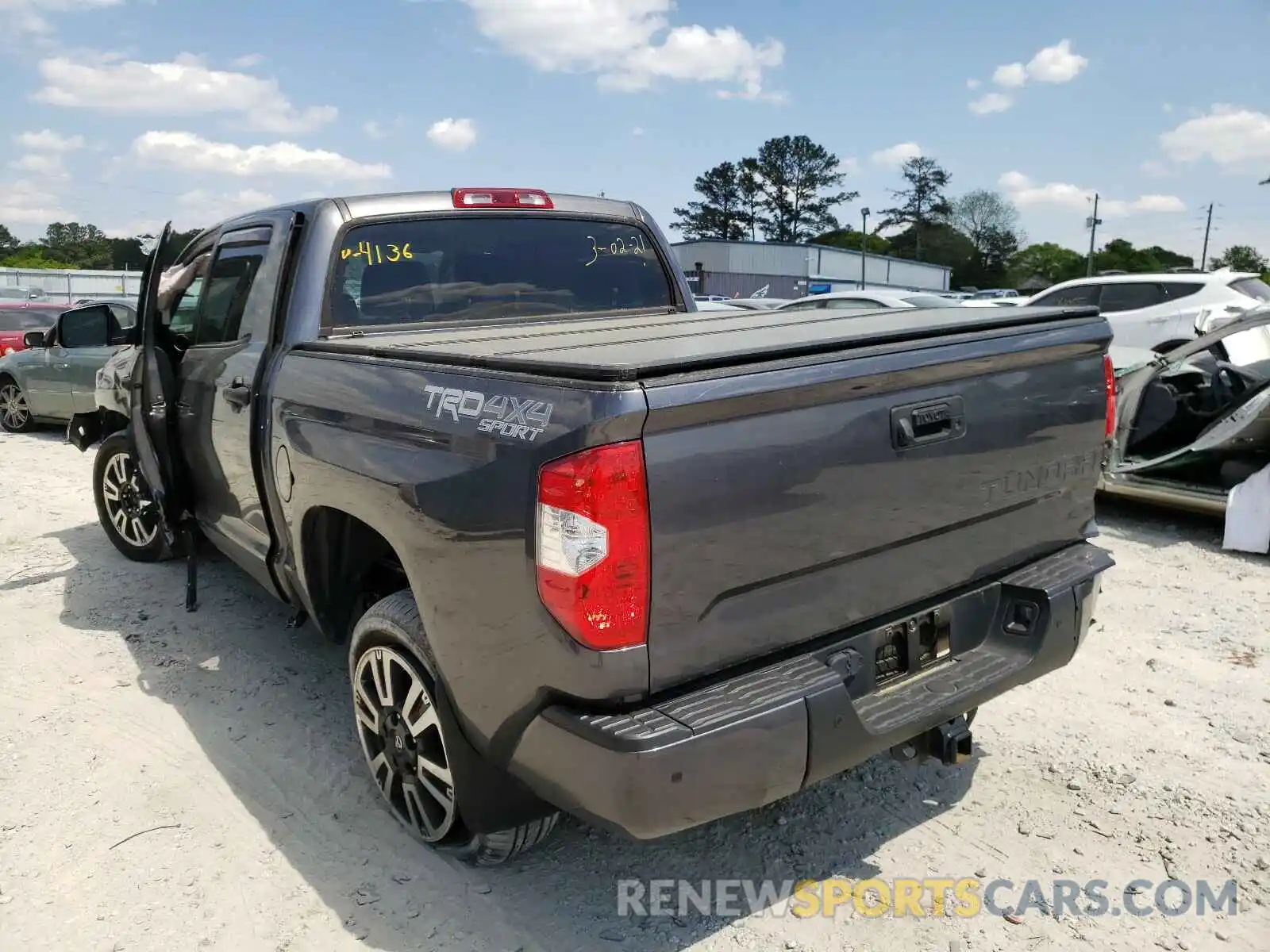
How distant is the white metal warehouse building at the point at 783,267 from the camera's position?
2463 inches

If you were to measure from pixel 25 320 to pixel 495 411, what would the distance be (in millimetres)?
14592

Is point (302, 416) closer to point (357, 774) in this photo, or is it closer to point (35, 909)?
point (357, 774)

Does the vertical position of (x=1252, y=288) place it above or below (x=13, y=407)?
above

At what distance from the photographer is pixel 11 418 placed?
37.2 feet

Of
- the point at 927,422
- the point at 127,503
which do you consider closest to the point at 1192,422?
the point at 927,422

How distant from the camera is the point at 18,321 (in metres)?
13.6

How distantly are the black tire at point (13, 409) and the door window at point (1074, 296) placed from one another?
1309 cm

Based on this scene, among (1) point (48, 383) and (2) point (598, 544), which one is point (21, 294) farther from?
(2) point (598, 544)

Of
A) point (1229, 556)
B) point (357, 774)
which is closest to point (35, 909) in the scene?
point (357, 774)

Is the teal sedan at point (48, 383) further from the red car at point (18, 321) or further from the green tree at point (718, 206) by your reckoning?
the green tree at point (718, 206)

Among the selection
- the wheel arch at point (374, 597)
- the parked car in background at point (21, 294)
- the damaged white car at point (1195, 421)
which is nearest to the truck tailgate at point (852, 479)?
the wheel arch at point (374, 597)

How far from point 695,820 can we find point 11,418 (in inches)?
478

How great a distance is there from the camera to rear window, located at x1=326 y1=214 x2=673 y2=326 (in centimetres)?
362

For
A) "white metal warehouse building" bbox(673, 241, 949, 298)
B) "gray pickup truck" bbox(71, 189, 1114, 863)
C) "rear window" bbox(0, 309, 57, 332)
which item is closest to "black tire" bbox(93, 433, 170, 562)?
"gray pickup truck" bbox(71, 189, 1114, 863)
